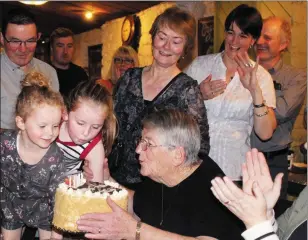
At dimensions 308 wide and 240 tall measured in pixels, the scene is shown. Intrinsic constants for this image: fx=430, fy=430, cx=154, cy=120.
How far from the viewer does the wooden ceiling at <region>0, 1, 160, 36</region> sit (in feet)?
17.9

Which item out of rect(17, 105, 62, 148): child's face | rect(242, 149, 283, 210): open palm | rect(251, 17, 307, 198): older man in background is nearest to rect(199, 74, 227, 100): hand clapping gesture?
rect(251, 17, 307, 198): older man in background

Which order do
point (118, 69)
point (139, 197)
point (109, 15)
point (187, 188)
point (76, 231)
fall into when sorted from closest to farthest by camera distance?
point (76, 231) → point (187, 188) → point (139, 197) → point (118, 69) → point (109, 15)

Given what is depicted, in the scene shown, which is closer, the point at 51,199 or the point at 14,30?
the point at 51,199

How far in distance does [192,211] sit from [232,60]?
1.13 m

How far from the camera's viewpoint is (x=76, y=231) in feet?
4.97

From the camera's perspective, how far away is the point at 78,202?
4.95ft

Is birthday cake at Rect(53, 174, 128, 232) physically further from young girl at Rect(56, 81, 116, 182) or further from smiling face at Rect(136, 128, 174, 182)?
young girl at Rect(56, 81, 116, 182)

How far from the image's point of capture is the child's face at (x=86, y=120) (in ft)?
6.36

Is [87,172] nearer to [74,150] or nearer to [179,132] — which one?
[74,150]

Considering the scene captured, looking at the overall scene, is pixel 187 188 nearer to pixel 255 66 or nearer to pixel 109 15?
pixel 255 66

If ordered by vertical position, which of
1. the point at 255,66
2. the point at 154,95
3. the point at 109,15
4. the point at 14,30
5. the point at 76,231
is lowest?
the point at 76,231

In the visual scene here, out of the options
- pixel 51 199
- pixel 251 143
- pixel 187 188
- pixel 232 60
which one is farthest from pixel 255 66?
pixel 51 199

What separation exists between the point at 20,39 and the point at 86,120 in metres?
0.99

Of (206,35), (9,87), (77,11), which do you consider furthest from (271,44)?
(77,11)
